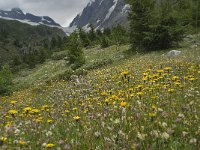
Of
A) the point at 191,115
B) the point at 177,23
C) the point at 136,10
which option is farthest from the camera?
the point at 136,10

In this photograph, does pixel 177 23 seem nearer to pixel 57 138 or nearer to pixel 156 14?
pixel 156 14

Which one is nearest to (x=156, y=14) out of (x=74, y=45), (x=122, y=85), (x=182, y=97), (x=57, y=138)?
(x=74, y=45)

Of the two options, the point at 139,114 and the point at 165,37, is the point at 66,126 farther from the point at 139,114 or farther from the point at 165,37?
the point at 165,37

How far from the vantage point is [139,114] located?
5672 millimetres

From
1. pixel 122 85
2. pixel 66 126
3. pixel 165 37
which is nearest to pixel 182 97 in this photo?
pixel 66 126

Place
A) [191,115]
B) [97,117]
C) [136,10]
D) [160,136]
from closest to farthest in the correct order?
[160,136]
[191,115]
[97,117]
[136,10]

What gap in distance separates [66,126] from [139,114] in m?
1.53

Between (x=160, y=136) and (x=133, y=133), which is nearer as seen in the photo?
(x=160, y=136)

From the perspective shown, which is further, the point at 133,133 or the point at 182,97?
the point at 182,97

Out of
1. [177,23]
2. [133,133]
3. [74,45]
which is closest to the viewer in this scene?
[133,133]

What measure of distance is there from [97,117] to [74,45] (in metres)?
39.1

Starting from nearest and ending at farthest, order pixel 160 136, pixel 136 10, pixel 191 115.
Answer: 1. pixel 160 136
2. pixel 191 115
3. pixel 136 10

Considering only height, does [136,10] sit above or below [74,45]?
above

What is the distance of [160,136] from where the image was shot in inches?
177
